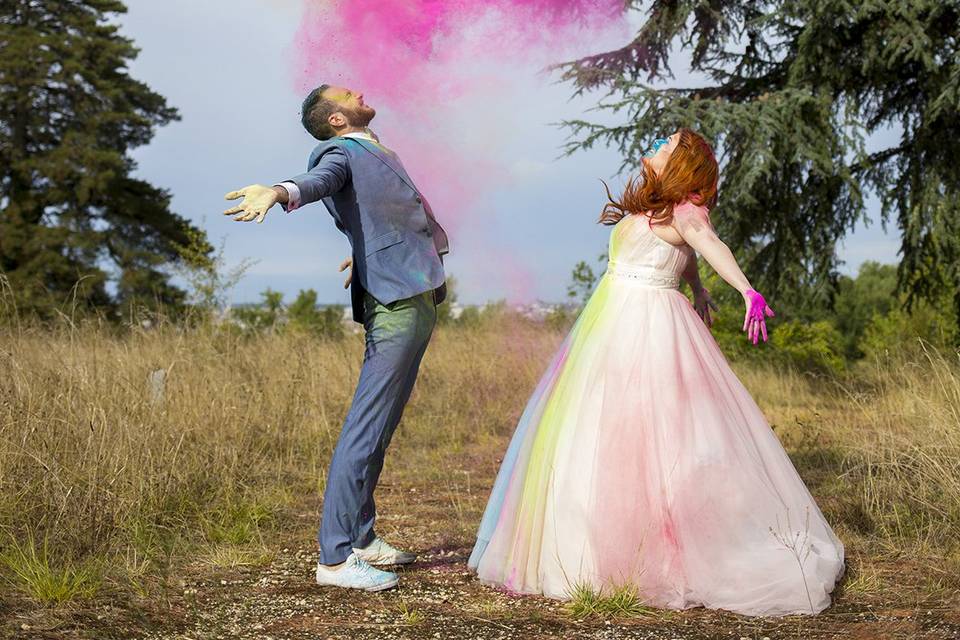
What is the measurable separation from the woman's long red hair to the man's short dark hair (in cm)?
120

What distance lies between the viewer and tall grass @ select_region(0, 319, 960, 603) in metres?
4.11

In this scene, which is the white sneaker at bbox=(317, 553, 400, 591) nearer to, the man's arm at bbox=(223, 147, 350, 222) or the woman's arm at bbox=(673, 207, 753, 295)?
the man's arm at bbox=(223, 147, 350, 222)

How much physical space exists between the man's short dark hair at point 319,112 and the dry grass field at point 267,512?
181 centimetres

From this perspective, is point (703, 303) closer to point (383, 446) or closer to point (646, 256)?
point (646, 256)

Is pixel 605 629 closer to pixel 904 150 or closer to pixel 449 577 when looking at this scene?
pixel 449 577

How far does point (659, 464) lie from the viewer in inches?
135

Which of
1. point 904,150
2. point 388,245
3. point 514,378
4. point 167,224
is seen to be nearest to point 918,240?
point 904,150

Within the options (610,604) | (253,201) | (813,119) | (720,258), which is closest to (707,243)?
(720,258)

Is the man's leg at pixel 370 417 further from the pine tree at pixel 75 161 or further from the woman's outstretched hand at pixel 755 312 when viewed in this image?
the pine tree at pixel 75 161

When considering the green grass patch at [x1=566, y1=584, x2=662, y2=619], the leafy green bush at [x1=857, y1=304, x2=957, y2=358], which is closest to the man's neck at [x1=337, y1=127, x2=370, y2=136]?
the green grass patch at [x1=566, y1=584, x2=662, y2=619]

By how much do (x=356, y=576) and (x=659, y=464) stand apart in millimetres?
1222

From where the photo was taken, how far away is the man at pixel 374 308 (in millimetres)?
3574

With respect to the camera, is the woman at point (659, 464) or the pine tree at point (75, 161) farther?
the pine tree at point (75, 161)

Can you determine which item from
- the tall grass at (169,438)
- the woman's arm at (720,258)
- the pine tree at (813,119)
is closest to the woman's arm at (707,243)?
the woman's arm at (720,258)
